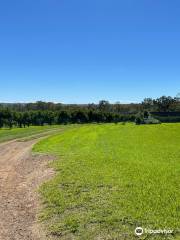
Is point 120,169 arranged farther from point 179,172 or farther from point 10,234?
point 10,234

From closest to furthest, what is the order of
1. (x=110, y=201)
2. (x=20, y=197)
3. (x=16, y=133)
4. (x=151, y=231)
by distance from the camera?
(x=151, y=231), (x=110, y=201), (x=20, y=197), (x=16, y=133)

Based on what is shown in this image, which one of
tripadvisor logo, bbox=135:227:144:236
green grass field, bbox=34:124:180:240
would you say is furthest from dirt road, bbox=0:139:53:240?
tripadvisor logo, bbox=135:227:144:236

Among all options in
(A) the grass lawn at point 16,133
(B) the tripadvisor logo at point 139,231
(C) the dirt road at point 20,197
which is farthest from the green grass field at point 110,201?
(A) the grass lawn at point 16,133

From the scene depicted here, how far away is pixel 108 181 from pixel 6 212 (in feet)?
16.5

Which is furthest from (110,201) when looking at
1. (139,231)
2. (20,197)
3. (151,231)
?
(20,197)

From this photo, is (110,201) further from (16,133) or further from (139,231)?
(16,133)

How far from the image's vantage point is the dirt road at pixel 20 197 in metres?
11.0

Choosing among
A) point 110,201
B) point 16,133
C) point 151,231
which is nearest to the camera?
point 151,231

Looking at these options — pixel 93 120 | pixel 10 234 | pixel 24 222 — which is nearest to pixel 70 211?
pixel 24 222

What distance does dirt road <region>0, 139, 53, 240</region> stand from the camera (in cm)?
1100

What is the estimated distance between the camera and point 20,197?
604 inches

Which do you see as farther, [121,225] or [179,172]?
[179,172]

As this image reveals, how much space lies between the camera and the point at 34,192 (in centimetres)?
1599

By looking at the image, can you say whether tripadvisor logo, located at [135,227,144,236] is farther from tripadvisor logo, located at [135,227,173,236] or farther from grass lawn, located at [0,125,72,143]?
grass lawn, located at [0,125,72,143]
